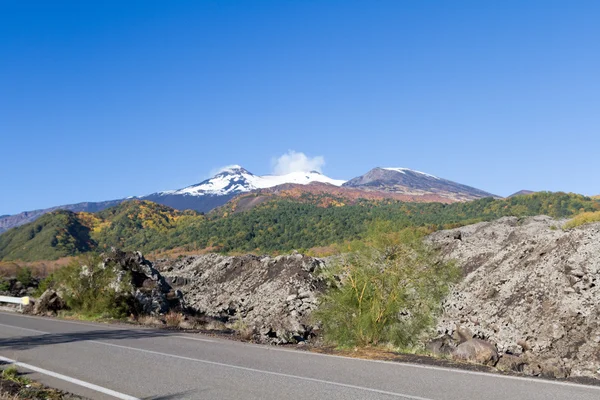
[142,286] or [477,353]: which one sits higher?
[142,286]

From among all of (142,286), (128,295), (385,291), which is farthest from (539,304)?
(142,286)

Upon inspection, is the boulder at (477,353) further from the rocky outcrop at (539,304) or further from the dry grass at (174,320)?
the dry grass at (174,320)

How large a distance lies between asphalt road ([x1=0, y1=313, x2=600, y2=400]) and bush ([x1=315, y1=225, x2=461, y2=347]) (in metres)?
1.94

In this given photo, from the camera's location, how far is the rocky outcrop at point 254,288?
28.1 m

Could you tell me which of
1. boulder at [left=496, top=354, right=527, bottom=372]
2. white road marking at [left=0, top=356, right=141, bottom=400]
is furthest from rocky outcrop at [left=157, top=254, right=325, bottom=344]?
white road marking at [left=0, top=356, right=141, bottom=400]

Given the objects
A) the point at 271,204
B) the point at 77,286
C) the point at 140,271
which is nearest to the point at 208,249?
the point at 271,204

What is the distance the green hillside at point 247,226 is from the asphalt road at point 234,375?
64.5 meters

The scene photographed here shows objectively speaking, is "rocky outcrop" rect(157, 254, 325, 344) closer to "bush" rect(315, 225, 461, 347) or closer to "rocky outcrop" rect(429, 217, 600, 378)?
"rocky outcrop" rect(429, 217, 600, 378)

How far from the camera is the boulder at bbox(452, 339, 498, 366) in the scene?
9.87m

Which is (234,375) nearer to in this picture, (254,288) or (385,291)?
(385,291)

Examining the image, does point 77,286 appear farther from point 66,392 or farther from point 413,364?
point 413,364

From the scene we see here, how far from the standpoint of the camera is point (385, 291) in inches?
505

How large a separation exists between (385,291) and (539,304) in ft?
30.1

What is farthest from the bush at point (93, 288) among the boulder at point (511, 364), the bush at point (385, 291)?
the boulder at point (511, 364)
